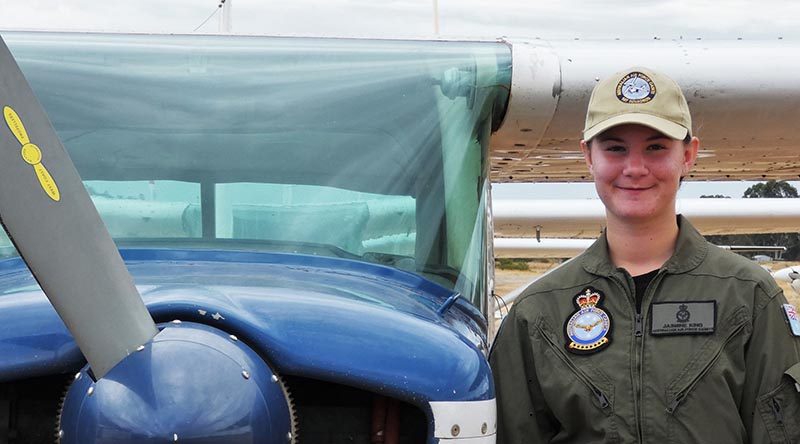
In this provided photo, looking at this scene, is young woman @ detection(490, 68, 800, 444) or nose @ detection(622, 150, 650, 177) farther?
nose @ detection(622, 150, 650, 177)

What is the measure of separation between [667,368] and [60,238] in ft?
4.71

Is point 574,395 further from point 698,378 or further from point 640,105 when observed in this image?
point 640,105

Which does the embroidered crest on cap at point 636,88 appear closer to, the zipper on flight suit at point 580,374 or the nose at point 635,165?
the nose at point 635,165

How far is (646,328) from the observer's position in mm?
2785

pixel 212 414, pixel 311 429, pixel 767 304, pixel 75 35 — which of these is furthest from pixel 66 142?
pixel 767 304

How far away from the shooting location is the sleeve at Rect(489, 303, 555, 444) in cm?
295

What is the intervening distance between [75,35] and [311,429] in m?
1.93

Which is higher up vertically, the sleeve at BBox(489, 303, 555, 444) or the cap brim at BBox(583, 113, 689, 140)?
the cap brim at BBox(583, 113, 689, 140)

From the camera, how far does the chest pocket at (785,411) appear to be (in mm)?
2646

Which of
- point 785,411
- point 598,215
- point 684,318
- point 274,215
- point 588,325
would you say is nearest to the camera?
point 785,411

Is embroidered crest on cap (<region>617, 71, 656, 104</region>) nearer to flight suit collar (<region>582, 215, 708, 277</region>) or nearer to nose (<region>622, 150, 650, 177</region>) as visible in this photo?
nose (<region>622, 150, 650, 177</region>)

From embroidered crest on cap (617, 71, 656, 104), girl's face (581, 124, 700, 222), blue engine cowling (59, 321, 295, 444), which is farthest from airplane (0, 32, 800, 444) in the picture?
embroidered crest on cap (617, 71, 656, 104)

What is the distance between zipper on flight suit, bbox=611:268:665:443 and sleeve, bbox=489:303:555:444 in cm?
30

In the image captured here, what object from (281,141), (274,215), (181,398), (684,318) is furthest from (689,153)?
(181,398)
